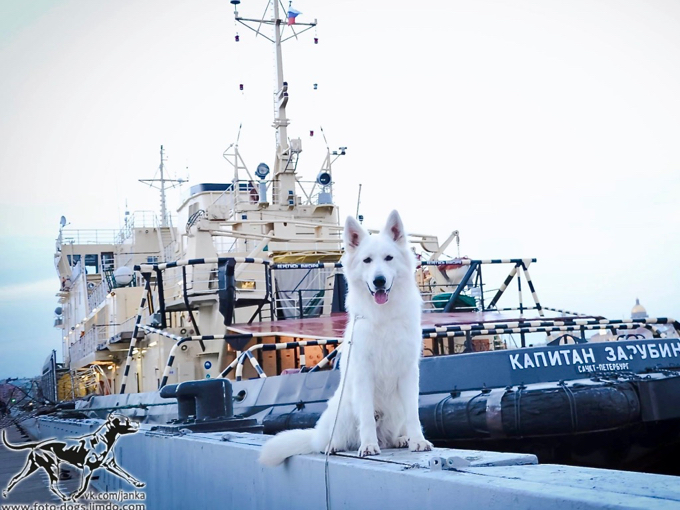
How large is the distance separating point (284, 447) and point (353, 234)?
1.20 metres

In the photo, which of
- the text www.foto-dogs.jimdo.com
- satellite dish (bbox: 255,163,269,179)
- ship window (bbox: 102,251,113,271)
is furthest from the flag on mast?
the text www.foto-dogs.jimdo.com

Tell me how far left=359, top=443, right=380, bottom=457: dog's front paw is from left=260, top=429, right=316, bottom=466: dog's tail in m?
0.40

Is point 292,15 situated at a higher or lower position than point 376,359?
higher

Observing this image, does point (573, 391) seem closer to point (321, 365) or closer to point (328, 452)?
point (321, 365)

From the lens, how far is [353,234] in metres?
4.43

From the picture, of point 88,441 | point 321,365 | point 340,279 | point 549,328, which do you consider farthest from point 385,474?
point 340,279

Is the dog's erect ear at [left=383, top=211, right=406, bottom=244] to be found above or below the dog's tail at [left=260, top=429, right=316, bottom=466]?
above

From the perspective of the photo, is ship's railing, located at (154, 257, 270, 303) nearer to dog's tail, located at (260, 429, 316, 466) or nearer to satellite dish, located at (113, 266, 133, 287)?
satellite dish, located at (113, 266, 133, 287)

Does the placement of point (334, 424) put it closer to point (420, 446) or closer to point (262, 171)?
point (420, 446)

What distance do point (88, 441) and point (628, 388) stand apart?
505 cm

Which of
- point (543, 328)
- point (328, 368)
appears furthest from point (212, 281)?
point (543, 328)

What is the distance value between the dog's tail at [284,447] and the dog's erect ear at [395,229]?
1.15 meters

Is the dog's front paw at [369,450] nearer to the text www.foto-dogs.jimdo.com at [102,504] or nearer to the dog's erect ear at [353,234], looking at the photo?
the dog's erect ear at [353,234]

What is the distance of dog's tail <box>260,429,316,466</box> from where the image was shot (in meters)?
4.18
